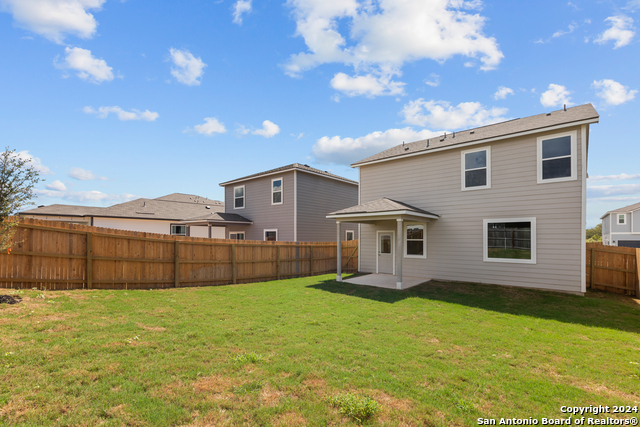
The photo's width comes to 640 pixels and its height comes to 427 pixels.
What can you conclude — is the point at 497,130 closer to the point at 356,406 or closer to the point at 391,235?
the point at 391,235

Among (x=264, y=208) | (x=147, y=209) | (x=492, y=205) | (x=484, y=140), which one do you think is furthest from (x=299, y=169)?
(x=147, y=209)

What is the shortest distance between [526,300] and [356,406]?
27.5 ft

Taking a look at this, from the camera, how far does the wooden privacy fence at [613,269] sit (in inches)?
403

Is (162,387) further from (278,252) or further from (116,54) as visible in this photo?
(116,54)

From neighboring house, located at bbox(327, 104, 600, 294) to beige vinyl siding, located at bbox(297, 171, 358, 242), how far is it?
498 centimetres

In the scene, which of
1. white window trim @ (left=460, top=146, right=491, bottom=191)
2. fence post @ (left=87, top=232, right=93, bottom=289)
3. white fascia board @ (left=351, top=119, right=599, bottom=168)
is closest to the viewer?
fence post @ (left=87, top=232, right=93, bottom=289)

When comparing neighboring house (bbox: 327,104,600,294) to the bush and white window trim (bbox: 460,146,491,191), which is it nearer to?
white window trim (bbox: 460,146,491,191)

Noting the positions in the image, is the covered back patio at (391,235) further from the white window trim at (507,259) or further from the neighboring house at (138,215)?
the neighboring house at (138,215)

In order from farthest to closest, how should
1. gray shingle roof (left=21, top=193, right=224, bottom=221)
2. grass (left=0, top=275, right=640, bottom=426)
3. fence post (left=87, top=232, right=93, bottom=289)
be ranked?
gray shingle roof (left=21, top=193, right=224, bottom=221)
fence post (left=87, top=232, right=93, bottom=289)
grass (left=0, top=275, right=640, bottom=426)

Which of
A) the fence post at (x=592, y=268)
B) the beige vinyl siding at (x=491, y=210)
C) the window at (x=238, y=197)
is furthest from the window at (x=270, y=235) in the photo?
the fence post at (x=592, y=268)

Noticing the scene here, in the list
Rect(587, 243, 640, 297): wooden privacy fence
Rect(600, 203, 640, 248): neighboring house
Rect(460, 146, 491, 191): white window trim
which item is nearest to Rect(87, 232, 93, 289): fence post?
Rect(460, 146, 491, 191): white window trim

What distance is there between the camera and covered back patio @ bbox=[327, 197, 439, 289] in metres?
11.1

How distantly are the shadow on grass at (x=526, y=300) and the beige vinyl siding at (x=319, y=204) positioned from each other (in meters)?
6.73

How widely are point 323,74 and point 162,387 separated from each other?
14.4m
